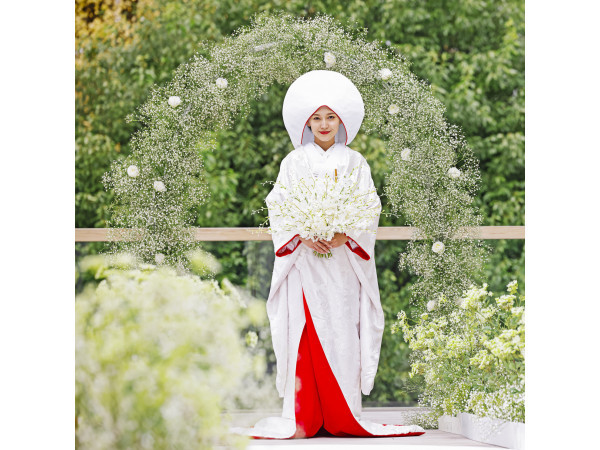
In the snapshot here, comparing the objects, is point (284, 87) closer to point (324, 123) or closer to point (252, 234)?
point (252, 234)

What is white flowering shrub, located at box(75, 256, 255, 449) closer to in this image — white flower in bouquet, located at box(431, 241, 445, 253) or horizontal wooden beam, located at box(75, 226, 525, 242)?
horizontal wooden beam, located at box(75, 226, 525, 242)

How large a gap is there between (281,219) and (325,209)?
34 centimetres

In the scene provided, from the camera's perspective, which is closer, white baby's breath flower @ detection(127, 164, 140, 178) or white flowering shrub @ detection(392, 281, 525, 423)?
white flowering shrub @ detection(392, 281, 525, 423)

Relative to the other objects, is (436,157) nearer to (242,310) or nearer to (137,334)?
(242,310)

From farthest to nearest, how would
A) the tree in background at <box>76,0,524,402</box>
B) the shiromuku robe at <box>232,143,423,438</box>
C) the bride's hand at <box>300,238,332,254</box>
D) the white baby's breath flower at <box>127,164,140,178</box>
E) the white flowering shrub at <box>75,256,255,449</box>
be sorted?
1. the tree in background at <box>76,0,524,402</box>
2. the white baby's breath flower at <box>127,164,140,178</box>
3. the shiromuku robe at <box>232,143,423,438</box>
4. the bride's hand at <box>300,238,332,254</box>
5. the white flowering shrub at <box>75,256,255,449</box>

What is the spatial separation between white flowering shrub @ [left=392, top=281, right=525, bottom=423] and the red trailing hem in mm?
310

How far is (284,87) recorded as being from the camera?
5.33 m

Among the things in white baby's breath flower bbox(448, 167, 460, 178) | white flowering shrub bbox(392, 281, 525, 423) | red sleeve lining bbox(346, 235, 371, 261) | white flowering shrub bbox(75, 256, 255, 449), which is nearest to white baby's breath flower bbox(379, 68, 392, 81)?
white baby's breath flower bbox(448, 167, 460, 178)

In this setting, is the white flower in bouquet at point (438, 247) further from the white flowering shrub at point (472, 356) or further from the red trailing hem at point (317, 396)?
the red trailing hem at point (317, 396)

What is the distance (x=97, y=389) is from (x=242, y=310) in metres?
0.65

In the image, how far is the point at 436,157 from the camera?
13.7 feet

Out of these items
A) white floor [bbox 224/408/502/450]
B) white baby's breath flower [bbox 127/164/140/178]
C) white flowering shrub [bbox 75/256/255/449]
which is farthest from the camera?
white baby's breath flower [bbox 127/164/140/178]

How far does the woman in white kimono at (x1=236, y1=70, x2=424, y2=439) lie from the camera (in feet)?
11.8
